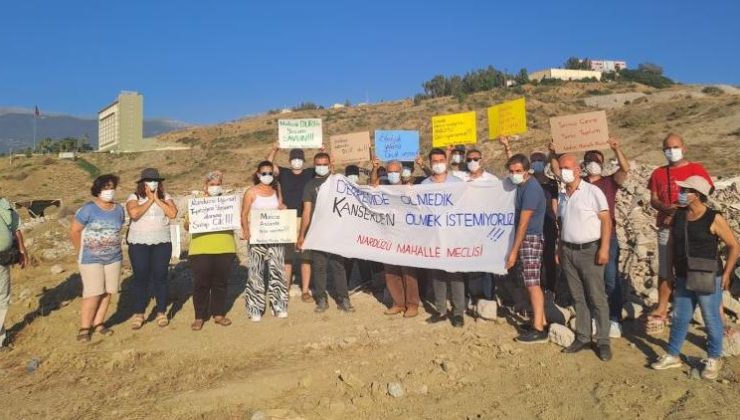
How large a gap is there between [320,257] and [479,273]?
2.09 metres

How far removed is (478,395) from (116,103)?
57810 mm

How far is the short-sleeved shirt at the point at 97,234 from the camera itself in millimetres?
6152

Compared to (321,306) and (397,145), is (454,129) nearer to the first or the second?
(397,145)

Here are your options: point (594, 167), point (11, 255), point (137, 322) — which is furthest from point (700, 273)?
point (11, 255)

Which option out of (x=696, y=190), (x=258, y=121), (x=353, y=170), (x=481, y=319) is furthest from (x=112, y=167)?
(x=696, y=190)

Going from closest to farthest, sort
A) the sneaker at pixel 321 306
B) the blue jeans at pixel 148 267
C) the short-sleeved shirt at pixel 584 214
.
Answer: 1. the short-sleeved shirt at pixel 584 214
2. the blue jeans at pixel 148 267
3. the sneaker at pixel 321 306

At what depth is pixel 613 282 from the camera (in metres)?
5.71

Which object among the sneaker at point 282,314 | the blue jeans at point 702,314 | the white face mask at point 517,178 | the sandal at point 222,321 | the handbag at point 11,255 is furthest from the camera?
the sneaker at point 282,314

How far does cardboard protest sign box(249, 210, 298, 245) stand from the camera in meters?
6.65

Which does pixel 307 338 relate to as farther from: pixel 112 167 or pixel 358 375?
pixel 112 167

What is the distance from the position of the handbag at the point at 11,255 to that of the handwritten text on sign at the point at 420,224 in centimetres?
345

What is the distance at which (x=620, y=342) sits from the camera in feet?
18.5

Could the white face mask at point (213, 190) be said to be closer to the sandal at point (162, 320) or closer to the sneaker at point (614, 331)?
the sandal at point (162, 320)

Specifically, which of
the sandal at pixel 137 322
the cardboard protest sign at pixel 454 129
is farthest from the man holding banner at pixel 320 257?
the sandal at pixel 137 322
